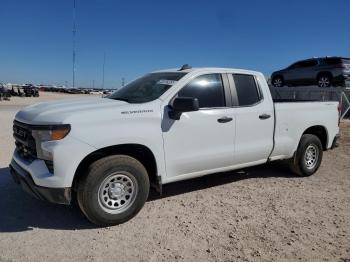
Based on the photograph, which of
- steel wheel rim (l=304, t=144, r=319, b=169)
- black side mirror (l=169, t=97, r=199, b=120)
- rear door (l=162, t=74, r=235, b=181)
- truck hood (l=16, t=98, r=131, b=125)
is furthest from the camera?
steel wheel rim (l=304, t=144, r=319, b=169)

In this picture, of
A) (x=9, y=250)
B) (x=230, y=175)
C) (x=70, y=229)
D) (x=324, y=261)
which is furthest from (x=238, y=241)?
(x=230, y=175)

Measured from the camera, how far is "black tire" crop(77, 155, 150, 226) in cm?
443

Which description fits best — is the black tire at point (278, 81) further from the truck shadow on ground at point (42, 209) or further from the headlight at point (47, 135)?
the headlight at point (47, 135)

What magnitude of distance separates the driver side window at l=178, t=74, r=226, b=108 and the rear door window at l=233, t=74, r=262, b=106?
1.20 feet

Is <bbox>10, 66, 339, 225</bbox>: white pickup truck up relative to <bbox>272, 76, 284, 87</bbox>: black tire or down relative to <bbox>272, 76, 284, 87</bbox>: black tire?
down

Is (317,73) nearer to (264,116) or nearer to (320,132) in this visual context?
(320,132)

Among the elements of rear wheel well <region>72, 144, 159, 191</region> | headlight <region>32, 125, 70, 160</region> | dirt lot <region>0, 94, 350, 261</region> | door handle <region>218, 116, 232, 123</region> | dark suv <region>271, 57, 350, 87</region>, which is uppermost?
dark suv <region>271, 57, 350, 87</region>

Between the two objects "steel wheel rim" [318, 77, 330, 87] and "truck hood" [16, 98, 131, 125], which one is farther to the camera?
"steel wheel rim" [318, 77, 330, 87]

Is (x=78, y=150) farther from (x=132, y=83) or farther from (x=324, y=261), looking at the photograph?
(x=324, y=261)

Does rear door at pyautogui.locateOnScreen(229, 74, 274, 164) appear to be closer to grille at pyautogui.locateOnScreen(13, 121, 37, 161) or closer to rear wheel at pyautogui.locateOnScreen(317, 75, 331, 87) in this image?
grille at pyautogui.locateOnScreen(13, 121, 37, 161)

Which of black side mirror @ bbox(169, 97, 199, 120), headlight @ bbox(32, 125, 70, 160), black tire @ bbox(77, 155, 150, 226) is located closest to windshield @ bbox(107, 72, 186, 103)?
black side mirror @ bbox(169, 97, 199, 120)

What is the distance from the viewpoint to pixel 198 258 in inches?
154

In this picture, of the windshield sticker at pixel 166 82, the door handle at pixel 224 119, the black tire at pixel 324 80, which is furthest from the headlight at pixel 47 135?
the black tire at pixel 324 80

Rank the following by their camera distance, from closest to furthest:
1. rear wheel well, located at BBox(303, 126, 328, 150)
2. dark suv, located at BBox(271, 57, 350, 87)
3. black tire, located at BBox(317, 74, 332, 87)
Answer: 1. rear wheel well, located at BBox(303, 126, 328, 150)
2. dark suv, located at BBox(271, 57, 350, 87)
3. black tire, located at BBox(317, 74, 332, 87)
